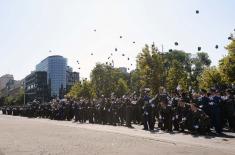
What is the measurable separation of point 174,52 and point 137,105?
85.6 metres

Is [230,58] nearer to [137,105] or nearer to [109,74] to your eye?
[137,105]

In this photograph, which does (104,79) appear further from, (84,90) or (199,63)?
(199,63)

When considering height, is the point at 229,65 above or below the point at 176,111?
above

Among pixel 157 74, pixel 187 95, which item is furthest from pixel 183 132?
pixel 157 74

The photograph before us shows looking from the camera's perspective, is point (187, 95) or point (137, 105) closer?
point (187, 95)

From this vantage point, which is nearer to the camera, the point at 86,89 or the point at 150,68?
the point at 150,68

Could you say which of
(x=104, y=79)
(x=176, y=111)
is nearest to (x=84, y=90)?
(x=104, y=79)

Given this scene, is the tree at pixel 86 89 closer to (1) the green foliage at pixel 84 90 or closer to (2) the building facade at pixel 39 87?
(1) the green foliage at pixel 84 90

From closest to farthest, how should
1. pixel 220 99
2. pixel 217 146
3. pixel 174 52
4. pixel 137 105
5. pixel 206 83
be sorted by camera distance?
pixel 217 146, pixel 220 99, pixel 137 105, pixel 206 83, pixel 174 52

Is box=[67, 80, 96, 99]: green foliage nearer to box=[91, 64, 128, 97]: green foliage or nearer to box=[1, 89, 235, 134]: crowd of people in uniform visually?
box=[91, 64, 128, 97]: green foliage

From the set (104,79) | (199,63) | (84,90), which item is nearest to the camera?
(104,79)

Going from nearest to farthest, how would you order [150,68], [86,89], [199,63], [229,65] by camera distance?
[229,65], [150,68], [86,89], [199,63]

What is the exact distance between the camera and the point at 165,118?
22.7 metres

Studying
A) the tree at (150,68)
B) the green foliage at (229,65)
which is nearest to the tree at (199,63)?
the tree at (150,68)
